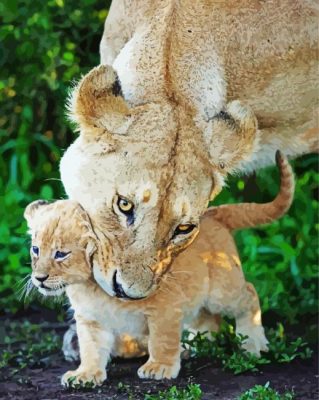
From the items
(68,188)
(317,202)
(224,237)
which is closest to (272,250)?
(317,202)

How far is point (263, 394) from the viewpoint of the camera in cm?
271

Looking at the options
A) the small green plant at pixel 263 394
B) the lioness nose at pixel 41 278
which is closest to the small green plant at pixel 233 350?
the small green plant at pixel 263 394

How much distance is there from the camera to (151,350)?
2.80 metres

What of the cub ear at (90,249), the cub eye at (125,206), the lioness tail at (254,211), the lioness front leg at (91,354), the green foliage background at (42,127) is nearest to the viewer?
the cub eye at (125,206)

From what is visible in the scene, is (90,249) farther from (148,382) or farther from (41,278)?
(148,382)

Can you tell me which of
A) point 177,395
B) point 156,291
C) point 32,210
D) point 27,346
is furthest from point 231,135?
point 27,346

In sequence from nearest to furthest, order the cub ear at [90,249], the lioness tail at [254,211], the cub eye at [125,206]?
the cub eye at [125,206] < the cub ear at [90,249] < the lioness tail at [254,211]

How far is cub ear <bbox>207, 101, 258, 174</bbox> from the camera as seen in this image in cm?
265

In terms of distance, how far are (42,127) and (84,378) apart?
3.47 ft

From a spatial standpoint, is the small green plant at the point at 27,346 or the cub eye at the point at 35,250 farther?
the small green plant at the point at 27,346

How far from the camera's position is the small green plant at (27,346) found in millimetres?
3008

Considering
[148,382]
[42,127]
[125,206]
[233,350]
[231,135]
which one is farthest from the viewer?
[42,127]

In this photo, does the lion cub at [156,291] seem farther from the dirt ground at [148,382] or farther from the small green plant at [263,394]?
the small green plant at [263,394]

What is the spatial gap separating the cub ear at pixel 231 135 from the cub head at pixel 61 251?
1.23ft
